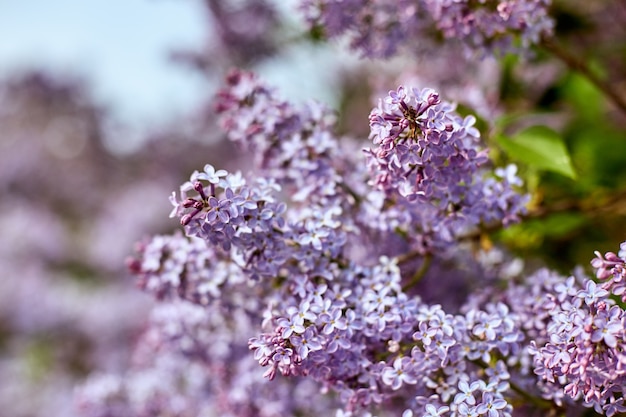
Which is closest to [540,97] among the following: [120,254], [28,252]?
[120,254]

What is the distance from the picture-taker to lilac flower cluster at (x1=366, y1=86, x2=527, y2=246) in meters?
0.78

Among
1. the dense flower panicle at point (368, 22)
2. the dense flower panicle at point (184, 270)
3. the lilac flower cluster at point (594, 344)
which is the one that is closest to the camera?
the lilac flower cluster at point (594, 344)

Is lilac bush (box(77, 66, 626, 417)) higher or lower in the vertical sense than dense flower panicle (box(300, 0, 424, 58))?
lower

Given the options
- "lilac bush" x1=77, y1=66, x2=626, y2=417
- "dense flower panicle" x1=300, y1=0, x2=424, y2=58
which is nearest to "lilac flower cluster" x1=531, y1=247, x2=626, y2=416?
"lilac bush" x1=77, y1=66, x2=626, y2=417

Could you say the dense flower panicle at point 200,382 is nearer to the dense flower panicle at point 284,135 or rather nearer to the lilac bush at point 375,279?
the lilac bush at point 375,279

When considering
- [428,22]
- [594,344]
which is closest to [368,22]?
[428,22]

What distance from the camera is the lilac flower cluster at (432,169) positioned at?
78cm

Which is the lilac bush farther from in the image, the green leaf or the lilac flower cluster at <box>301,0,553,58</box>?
the lilac flower cluster at <box>301,0,553,58</box>

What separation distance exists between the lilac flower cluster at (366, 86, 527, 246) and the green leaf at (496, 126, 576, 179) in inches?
2.0

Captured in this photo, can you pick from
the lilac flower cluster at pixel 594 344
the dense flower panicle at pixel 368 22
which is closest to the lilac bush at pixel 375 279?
the lilac flower cluster at pixel 594 344

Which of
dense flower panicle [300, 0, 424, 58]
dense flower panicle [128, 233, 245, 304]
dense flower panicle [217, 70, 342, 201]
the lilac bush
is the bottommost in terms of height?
the lilac bush

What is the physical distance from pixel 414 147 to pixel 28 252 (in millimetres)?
2484

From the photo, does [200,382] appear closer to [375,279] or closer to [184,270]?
[184,270]

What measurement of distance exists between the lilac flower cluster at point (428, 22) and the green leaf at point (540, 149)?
0.38 feet
